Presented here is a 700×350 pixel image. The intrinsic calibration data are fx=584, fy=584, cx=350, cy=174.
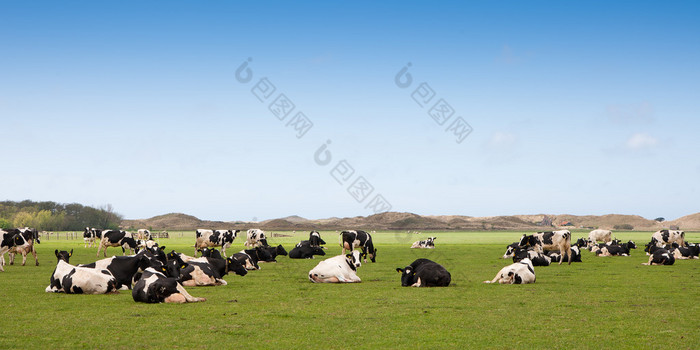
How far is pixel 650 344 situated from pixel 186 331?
24.6 feet

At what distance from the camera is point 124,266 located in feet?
57.2

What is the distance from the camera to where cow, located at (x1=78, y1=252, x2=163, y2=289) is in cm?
1712

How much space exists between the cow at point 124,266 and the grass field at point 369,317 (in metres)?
1.70

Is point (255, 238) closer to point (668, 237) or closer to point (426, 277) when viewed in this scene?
point (426, 277)

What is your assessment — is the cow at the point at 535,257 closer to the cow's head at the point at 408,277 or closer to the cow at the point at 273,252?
the cow's head at the point at 408,277

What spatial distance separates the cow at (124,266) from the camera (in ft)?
56.2

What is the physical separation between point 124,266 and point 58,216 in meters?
159

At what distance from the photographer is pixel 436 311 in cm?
1243

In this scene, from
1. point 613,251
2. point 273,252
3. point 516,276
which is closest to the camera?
point 516,276

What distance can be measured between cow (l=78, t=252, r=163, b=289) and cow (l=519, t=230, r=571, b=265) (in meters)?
20.3

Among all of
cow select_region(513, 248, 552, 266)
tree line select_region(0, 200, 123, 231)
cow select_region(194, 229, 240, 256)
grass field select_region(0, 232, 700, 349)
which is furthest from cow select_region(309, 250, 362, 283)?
tree line select_region(0, 200, 123, 231)

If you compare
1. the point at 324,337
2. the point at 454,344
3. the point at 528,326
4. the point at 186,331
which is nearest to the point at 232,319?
the point at 186,331

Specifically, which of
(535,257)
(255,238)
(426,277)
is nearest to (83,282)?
(426,277)

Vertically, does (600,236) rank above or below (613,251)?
above
